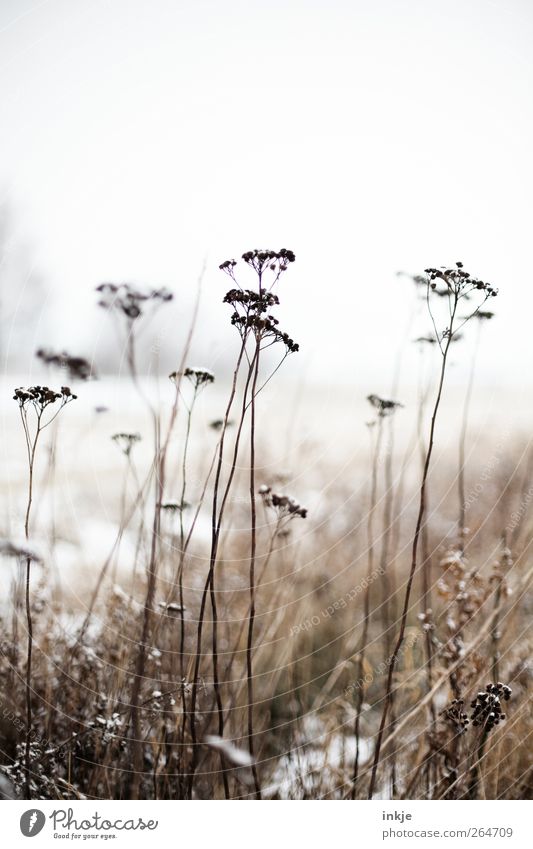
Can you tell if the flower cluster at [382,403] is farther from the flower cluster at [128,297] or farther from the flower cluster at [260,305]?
the flower cluster at [128,297]

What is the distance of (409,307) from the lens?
95 cm

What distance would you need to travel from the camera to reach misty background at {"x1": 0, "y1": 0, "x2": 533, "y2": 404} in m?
0.92

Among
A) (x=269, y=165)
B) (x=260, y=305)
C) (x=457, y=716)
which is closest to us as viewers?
(x=260, y=305)

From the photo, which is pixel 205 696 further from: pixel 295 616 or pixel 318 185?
pixel 318 185

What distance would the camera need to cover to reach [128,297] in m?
0.82

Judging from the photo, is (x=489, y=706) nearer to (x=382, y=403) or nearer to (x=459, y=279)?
(x=382, y=403)

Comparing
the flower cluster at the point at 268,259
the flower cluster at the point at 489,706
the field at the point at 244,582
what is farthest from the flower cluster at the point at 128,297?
the flower cluster at the point at 489,706

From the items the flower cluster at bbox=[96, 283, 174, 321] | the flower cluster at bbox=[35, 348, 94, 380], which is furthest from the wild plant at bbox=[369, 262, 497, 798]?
the flower cluster at bbox=[35, 348, 94, 380]

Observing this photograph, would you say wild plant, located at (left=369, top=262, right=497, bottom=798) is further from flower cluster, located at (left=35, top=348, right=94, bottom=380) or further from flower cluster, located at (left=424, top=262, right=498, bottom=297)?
flower cluster, located at (left=35, top=348, right=94, bottom=380)
